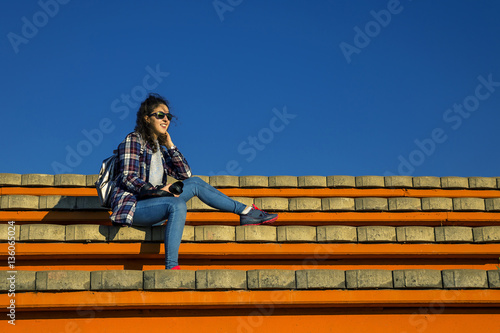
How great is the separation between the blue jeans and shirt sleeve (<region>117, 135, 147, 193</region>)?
5.8 inches

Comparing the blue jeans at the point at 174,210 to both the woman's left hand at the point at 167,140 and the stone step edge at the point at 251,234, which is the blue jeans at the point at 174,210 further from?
the woman's left hand at the point at 167,140

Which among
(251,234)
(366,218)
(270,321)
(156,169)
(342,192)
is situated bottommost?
(270,321)

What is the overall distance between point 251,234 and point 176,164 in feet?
2.97

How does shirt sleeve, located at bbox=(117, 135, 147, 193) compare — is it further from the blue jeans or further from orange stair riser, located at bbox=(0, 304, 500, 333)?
orange stair riser, located at bbox=(0, 304, 500, 333)

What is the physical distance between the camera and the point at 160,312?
3846mm

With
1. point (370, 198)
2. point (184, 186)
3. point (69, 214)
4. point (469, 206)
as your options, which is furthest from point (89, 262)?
point (469, 206)

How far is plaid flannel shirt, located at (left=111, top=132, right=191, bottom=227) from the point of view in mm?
4133

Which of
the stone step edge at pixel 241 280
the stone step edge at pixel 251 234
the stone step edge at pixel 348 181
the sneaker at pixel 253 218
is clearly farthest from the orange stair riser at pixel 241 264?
the stone step edge at pixel 348 181

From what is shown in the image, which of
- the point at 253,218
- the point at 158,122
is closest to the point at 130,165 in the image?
the point at 158,122

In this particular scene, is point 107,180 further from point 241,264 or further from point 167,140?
point 241,264

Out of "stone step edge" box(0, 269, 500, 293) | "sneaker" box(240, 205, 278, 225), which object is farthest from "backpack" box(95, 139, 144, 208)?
"sneaker" box(240, 205, 278, 225)

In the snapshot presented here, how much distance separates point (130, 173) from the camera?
427cm

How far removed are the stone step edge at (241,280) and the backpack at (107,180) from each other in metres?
0.71

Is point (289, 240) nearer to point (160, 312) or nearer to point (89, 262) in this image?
point (160, 312)
